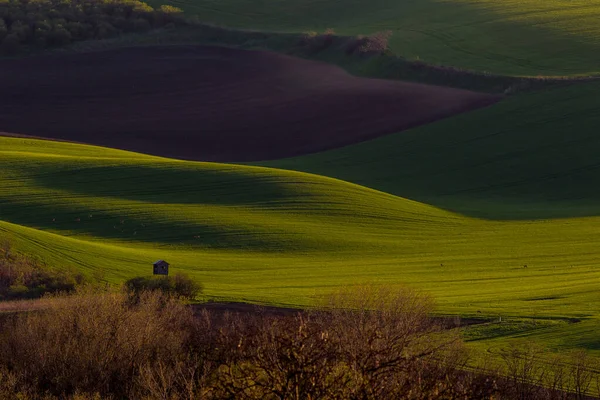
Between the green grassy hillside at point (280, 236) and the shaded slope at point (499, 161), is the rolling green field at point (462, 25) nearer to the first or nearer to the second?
the shaded slope at point (499, 161)

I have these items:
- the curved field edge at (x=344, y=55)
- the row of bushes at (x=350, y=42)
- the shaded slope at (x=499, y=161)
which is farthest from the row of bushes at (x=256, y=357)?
the row of bushes at (x=350, y=42)

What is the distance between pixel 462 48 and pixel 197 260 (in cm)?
5212

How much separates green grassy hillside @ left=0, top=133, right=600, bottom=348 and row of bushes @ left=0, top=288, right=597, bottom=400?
5.37m

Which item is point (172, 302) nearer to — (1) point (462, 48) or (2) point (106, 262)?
(2) point (106, 262)

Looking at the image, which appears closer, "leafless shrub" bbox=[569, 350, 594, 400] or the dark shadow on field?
"leafless shrub" bbox=[569, 350, 594, 400]

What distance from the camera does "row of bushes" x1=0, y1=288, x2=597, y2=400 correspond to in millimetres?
18094

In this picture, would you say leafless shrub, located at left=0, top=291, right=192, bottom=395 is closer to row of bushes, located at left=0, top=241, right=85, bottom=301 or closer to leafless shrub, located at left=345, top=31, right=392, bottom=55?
row of bushes, located at left=0, top=241, right=85, bottom=301

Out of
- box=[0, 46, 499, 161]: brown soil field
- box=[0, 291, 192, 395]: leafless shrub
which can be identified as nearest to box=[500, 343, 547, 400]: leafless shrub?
box=[0, 291, 192, 395]: leafless shrub

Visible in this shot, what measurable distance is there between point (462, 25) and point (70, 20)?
4145 cm

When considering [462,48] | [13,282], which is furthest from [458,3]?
[13,282]

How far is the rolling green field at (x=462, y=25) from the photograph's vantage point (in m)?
91.5

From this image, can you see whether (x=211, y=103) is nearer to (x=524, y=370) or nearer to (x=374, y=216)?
(x=374, y=216)

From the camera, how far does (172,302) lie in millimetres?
34875

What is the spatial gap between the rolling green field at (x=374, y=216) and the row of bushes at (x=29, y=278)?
3.84 feet
